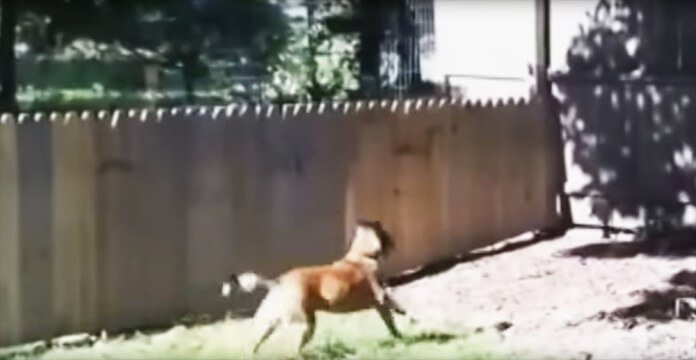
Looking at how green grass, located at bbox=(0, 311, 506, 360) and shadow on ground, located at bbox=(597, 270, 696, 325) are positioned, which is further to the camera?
shadow on ground, located at bbox=(597, 270, 696, 325)

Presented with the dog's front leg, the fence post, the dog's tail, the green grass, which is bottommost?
the green grass

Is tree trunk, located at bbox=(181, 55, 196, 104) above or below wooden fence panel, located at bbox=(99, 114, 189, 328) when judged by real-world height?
above

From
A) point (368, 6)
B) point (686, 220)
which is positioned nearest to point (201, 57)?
point (368, 6)

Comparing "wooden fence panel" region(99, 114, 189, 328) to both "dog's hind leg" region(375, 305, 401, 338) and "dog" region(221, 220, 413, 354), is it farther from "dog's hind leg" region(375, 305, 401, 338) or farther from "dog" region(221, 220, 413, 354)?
"dog's hind leg" region(375, 305, 401, 338)

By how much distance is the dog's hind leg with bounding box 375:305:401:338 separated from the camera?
1.38 m

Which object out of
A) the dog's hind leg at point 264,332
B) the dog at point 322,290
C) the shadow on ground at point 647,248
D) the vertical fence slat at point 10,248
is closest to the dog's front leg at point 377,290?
the dog at point 322,290

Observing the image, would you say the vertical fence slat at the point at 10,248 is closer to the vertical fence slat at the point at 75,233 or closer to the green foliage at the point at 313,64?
the vertical fence slat at the point at 75,233

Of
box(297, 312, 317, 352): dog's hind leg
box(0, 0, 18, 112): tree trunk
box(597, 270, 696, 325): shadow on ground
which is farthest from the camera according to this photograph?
box(597, 270, 696, 325): shadow on ground

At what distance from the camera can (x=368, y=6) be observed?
1.36 meters

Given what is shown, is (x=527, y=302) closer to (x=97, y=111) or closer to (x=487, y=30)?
(x=487, y=30)

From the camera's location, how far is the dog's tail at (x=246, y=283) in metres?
1.35

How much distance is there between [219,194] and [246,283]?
0.34ft

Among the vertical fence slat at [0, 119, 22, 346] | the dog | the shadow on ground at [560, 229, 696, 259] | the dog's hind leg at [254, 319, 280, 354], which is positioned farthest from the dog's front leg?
the vertical fence slat at [0, 119, 22, 346]

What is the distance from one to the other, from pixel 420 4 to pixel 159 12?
0.28 metres
